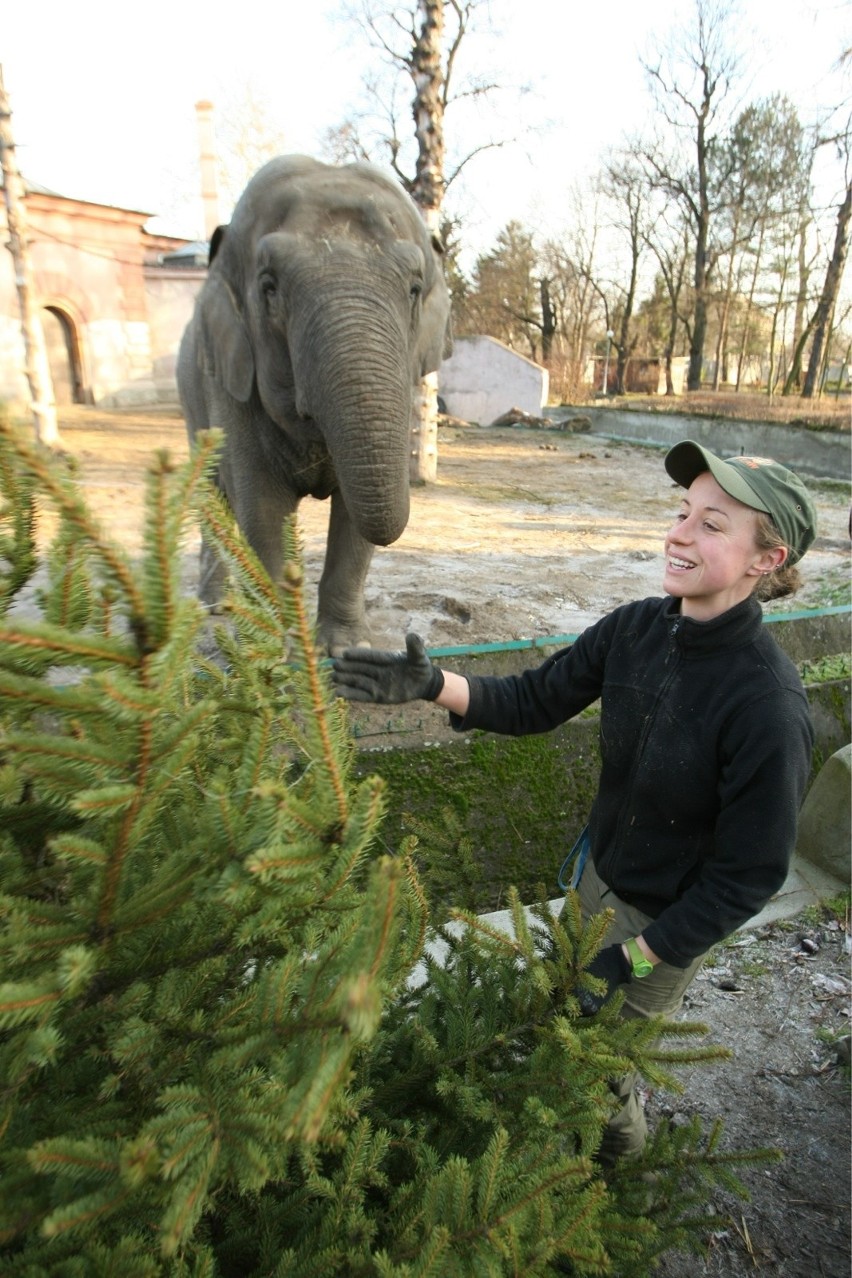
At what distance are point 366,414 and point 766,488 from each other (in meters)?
1.62

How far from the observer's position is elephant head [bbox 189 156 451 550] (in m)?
3.06

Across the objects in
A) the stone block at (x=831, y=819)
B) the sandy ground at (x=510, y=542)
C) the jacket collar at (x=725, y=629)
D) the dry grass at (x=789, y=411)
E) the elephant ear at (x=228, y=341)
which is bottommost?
the stone block at (x=831, y=819)

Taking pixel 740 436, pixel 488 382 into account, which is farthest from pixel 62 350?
pixel 740 436

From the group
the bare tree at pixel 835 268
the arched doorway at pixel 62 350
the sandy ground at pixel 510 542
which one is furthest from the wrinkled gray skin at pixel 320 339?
the arched doorway at pixel 62 350

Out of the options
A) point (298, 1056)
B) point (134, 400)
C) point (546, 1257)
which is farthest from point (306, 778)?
point (134, 400)

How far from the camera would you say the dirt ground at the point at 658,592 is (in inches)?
92.3

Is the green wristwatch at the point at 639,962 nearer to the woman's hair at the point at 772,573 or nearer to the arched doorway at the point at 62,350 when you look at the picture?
the woman's hair at the point at 772,573

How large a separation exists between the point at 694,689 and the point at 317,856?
1239 millimetres

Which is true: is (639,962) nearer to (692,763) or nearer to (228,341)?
(692,763)

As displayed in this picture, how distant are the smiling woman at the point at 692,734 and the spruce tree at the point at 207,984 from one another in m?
0.36

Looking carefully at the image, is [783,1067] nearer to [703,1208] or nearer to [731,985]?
[731,985]

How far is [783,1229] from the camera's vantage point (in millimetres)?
2283

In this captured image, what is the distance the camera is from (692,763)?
190 centimetres

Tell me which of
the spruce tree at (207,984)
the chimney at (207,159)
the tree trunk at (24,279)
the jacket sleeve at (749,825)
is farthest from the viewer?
the chimney at (207,159)
